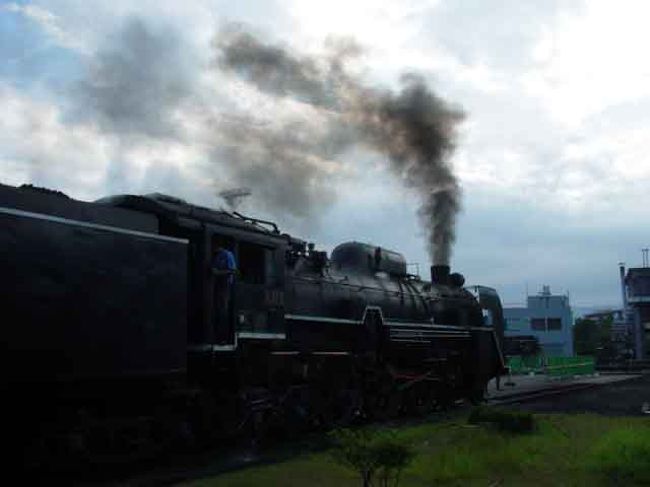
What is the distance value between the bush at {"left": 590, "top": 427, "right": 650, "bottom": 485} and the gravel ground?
6.19 metres

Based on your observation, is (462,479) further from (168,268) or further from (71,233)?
(71,233)

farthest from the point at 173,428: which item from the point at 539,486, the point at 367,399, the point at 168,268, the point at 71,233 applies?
the point at 367,399

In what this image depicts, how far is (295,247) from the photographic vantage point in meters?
A: 13.5

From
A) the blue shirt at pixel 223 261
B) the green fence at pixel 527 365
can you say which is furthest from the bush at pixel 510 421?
the green fence at pixel 527 365

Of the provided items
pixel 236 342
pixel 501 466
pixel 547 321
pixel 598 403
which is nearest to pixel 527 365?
pixel 598 403

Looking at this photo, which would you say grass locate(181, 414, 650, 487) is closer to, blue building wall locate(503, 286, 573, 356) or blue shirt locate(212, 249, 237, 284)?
blue shirt locate(212, 249, 237, 284)

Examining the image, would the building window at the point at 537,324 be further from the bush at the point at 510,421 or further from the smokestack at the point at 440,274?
the bush at the point at 510,421

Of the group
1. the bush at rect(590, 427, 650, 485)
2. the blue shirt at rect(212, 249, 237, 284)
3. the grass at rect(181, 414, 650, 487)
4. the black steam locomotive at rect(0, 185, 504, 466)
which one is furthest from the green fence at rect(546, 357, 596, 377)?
the blue shirt at rect(212, 249, 237, 284)

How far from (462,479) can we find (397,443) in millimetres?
1956

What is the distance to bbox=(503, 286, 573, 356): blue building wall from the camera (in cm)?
8425

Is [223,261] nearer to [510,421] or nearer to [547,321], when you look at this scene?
[510,421]

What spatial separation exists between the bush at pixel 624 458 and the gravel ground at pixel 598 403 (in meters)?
6.19

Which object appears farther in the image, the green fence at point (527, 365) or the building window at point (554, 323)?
the building window at point (554, 323)

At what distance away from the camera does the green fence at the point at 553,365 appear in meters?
36.2
